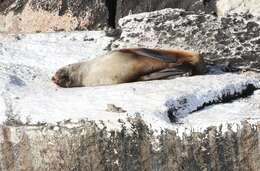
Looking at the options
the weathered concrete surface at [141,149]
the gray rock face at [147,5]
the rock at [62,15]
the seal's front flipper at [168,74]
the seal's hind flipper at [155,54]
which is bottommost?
the weathered concrete surface at [141,149]

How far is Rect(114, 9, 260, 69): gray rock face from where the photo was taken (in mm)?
5668

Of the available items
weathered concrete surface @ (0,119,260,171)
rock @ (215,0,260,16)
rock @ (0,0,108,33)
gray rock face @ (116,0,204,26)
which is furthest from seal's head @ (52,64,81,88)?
rock @ (215,0,260,16)

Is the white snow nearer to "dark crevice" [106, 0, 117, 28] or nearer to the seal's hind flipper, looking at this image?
the seal's hind flipper

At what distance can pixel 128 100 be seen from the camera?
4.43 metres

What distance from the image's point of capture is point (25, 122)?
4266 mm

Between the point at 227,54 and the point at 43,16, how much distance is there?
77.6 inches

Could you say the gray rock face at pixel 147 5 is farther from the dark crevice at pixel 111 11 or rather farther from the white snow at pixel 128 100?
the white snow at pixel 128 100

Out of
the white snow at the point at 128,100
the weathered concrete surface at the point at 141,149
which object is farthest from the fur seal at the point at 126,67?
the weathered concrete surface at the point at 141,149

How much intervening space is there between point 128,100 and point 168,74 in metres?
0.71

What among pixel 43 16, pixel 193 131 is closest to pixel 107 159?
pixel 193 131

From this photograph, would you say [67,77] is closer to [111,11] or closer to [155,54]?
[155,54]

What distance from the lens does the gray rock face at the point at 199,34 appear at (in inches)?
223

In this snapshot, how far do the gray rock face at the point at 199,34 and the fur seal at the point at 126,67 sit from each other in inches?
17.6

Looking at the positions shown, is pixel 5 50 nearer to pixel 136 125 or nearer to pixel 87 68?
pixel 87 68
